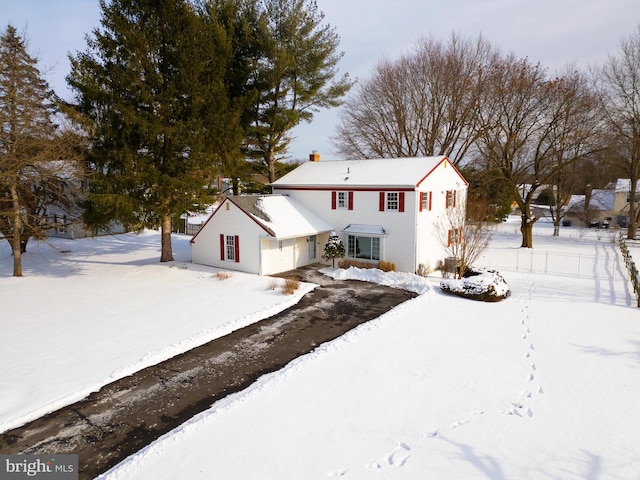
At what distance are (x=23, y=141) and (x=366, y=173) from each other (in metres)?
17.3

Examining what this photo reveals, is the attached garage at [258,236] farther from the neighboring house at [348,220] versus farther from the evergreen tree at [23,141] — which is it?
the evergreen tree at [23,141]

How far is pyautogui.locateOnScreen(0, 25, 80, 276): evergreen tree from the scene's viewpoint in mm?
17688

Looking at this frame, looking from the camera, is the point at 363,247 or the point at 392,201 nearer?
the point at 392,201

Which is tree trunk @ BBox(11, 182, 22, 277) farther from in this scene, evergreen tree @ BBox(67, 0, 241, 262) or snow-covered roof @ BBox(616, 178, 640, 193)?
snow-covered roof @ BBox(616, 178, 640, 193)

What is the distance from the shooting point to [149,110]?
68.9 feet

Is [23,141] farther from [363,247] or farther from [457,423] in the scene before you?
[457,423]

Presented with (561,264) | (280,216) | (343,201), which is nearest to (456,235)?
(343,201)

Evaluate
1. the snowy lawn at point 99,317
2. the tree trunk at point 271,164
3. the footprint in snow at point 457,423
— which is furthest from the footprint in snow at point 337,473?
the tree trunk at point 271,164

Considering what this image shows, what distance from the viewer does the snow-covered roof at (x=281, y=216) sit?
2156cm

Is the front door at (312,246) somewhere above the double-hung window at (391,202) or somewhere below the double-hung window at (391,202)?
below

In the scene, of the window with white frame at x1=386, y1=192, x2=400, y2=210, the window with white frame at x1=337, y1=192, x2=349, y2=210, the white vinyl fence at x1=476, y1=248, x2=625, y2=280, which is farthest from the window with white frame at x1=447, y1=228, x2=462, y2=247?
the window with white frame at x1=337, y1=192, x2=349, y2=210

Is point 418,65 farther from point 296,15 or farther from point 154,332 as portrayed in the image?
point 154,332

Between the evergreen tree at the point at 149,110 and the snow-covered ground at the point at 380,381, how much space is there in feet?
15.6

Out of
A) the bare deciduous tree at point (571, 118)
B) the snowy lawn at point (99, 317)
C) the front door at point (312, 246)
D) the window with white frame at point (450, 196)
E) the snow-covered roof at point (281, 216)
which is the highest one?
the bare deciduous tree at point (571, 118)
